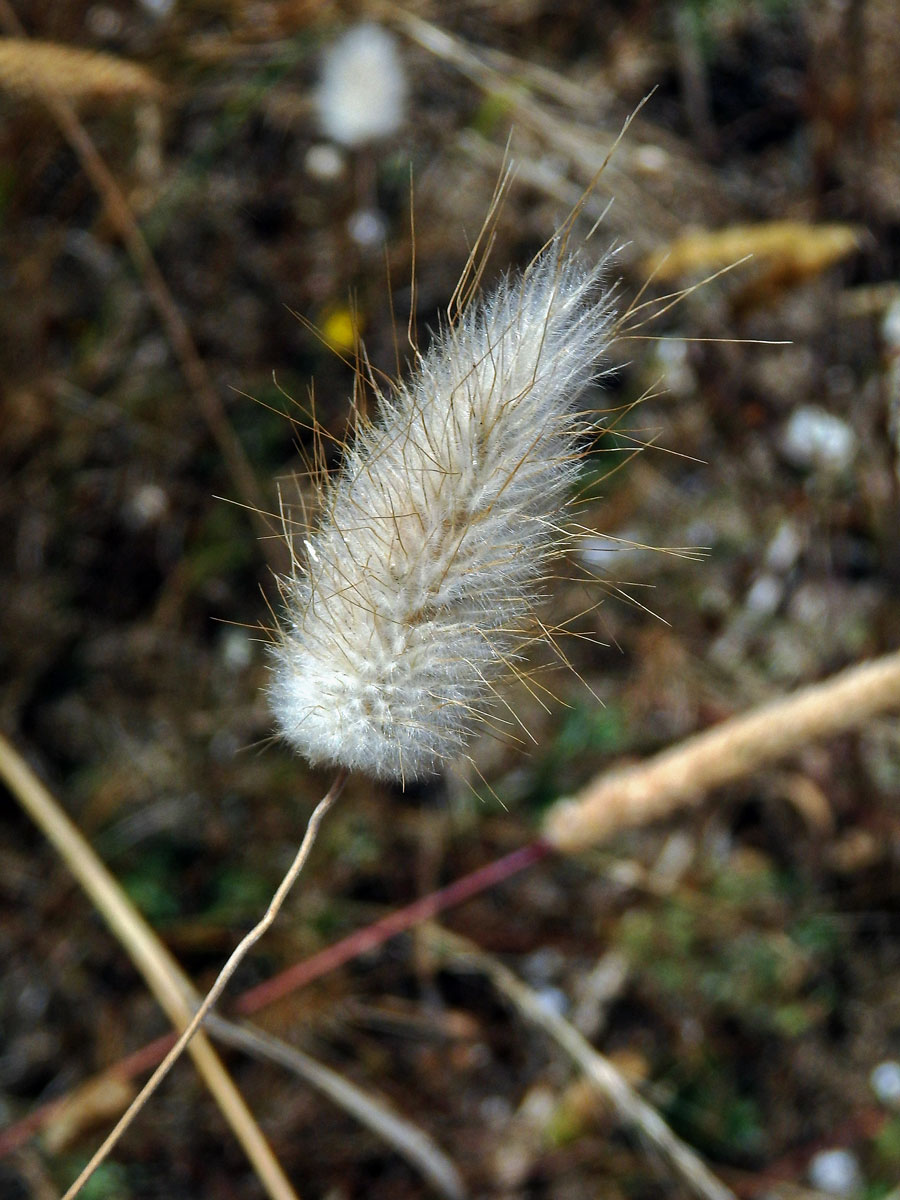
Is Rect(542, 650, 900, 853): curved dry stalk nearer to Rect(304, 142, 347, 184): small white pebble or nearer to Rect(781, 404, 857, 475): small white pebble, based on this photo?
Rect(781, 404, 857, 475): small white pebble

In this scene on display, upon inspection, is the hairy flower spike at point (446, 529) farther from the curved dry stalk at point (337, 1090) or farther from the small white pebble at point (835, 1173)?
the small white pebble at point (835, 1173)

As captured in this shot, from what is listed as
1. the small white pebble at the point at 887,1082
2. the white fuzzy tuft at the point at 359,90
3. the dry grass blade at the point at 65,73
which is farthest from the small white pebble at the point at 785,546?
the dry grass blade at the point at 65,73

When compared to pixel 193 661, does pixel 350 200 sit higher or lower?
higher

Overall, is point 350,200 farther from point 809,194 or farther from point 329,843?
A: point 329,843

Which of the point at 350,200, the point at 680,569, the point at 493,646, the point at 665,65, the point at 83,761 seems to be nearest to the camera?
the point at 493,646

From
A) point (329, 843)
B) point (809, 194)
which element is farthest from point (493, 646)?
point (809, 194)

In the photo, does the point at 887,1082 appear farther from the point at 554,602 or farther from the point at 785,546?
the point at 554,602

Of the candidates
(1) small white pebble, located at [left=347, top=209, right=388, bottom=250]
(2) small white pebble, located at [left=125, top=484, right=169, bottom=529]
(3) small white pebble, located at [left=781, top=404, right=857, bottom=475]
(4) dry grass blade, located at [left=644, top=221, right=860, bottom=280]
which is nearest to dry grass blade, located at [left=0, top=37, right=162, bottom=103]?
(1) small white pebble, located at [left=347, top=209, right=388, bottom=250]
